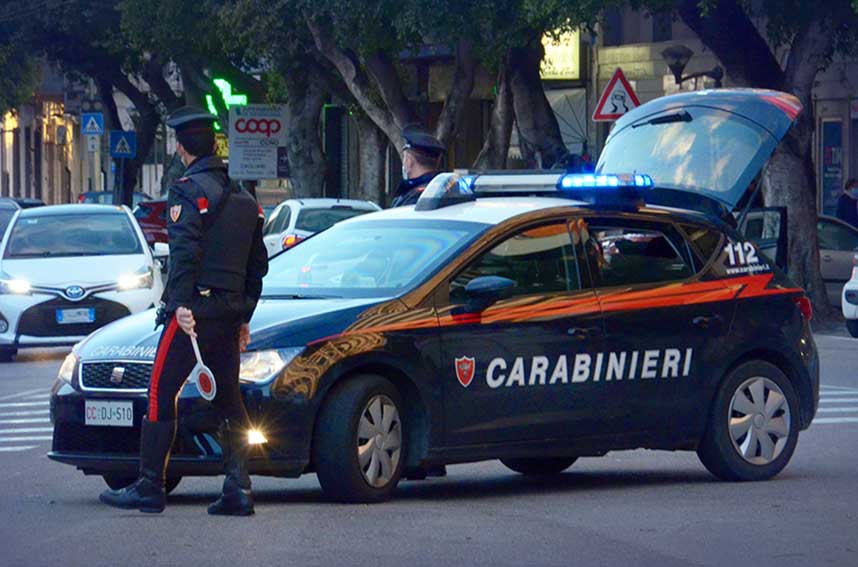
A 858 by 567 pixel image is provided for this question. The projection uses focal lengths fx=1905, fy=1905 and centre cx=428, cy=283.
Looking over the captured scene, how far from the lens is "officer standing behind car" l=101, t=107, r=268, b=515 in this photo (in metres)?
8.47

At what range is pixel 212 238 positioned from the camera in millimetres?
8586

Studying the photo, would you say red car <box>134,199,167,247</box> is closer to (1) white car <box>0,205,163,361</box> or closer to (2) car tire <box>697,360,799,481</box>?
(1) white car <box>0,205,163,361</box>

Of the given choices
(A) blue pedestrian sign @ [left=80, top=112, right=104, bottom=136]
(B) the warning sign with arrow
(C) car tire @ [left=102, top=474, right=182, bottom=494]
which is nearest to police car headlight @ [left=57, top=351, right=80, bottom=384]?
(C) car tire @ [left=102, top=474, right=182, bottom=494]

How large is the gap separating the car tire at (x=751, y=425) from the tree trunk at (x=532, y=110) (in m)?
16.9

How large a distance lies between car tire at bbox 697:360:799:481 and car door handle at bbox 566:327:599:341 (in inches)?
38.4

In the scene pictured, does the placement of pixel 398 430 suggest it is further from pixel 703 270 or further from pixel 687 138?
pixel 687 138

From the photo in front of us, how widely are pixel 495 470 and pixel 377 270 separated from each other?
7.20 ft

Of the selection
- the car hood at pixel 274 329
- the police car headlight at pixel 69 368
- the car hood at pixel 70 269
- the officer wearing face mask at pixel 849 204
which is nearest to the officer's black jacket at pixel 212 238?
the car hood at pixel 274 329

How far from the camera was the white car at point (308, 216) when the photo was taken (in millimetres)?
27484

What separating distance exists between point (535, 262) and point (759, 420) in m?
1.71

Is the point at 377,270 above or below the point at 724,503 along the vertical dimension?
above

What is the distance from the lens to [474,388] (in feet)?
30.9

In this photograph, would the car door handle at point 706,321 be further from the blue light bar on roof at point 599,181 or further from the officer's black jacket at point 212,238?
the officer's black jacket at point 212,238

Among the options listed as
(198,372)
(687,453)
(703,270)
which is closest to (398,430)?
(198,372)
